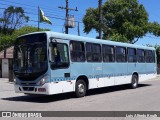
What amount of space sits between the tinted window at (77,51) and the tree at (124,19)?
33971 millimetres

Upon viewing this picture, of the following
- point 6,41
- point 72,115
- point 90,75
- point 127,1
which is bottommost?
point 72,115

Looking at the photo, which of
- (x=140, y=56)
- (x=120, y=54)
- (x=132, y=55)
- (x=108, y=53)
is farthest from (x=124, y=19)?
(x=108, y=53)

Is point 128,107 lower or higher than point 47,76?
lower

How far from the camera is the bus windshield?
1498 cm

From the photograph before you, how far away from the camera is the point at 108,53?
1955cm

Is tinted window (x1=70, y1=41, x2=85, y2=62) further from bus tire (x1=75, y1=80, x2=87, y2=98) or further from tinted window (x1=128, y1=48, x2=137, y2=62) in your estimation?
tinted window (x1=128, y1=48, x2=137, y2=62)

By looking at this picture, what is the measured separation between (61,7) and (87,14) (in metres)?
16.3

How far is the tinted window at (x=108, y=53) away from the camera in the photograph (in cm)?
1909

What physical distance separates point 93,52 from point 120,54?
3329 mm

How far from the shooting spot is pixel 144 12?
2087 inches

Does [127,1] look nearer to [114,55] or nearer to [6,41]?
[6,41]

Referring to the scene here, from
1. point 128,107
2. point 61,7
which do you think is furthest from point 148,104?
point 61,7

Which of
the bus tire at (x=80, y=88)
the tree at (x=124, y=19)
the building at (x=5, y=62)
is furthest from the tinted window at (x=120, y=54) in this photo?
the tree at (x=124, y=19)

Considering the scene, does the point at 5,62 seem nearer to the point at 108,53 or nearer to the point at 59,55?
the point at 108,53
